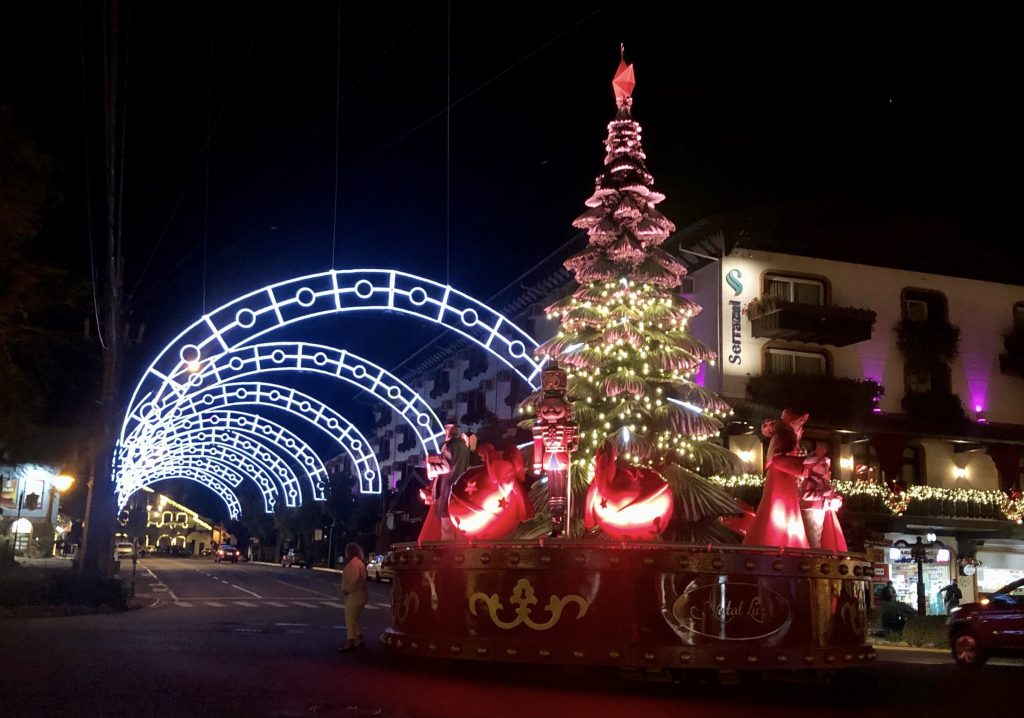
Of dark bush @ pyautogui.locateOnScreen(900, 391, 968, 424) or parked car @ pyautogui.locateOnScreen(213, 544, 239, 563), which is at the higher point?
dark bush @ pyautogui.locateOnScreen(900, 391, 968, 424)

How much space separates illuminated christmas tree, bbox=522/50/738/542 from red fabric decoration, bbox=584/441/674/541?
11.4ft

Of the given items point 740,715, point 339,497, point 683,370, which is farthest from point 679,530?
point 339,497

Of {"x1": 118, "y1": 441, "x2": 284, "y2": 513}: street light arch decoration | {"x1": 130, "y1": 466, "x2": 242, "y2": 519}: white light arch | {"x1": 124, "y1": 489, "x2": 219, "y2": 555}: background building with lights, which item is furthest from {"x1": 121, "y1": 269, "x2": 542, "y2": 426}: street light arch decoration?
{"x1": 124, "y1": 489, "x2": 219, "y2": 555}: background building with lights

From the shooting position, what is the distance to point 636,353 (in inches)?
673

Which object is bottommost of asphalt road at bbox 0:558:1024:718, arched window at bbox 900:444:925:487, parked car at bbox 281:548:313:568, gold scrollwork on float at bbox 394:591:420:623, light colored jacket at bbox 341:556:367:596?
parked car at bbox 281:548:313:568

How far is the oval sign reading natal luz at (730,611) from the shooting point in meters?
12.4

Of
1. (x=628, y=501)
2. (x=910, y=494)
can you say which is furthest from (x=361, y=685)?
(x=910, y=494)

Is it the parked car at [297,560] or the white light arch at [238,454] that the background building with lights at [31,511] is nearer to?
the white light arch at [238,454]

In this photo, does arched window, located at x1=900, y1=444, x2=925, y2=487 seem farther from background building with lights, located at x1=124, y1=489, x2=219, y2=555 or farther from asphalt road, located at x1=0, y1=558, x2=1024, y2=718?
background building with lights, located at x1=124, y1=489, x2=219, y2=555

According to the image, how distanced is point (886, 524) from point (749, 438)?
555cm

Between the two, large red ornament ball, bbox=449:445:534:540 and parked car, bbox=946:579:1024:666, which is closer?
large red ornament ball, bbox=449:445:534:540

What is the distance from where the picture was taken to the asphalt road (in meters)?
10.0

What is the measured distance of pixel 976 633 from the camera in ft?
63.8

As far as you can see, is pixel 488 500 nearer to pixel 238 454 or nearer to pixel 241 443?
pixel 241 443
